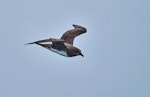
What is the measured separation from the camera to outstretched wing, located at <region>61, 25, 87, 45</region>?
5331 centimetres

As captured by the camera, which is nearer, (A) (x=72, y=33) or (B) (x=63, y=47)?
(B) (x=63, y=47)

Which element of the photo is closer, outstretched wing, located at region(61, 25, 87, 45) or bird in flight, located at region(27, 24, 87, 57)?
bird in flight, located at region(27, 24, 87, 57)

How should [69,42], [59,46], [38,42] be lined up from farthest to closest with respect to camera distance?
[69,42] → [59,46] → [38,42]

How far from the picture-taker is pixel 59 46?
Result: 45875mm

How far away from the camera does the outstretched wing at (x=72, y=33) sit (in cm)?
5331

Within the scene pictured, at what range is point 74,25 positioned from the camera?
186 ft

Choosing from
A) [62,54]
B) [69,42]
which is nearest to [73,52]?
[62,54]

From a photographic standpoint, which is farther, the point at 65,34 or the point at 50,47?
the point at 65,34

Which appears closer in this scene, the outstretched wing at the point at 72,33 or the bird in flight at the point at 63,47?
the bird in flight at the point at 63,47

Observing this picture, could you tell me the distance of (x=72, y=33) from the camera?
54.6m

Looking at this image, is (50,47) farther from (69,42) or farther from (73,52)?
(69,42)

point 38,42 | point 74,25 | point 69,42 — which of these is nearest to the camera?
point 38,42

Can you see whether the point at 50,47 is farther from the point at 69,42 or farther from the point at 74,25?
the point at 74,25

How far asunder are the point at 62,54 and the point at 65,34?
25.1 feet
